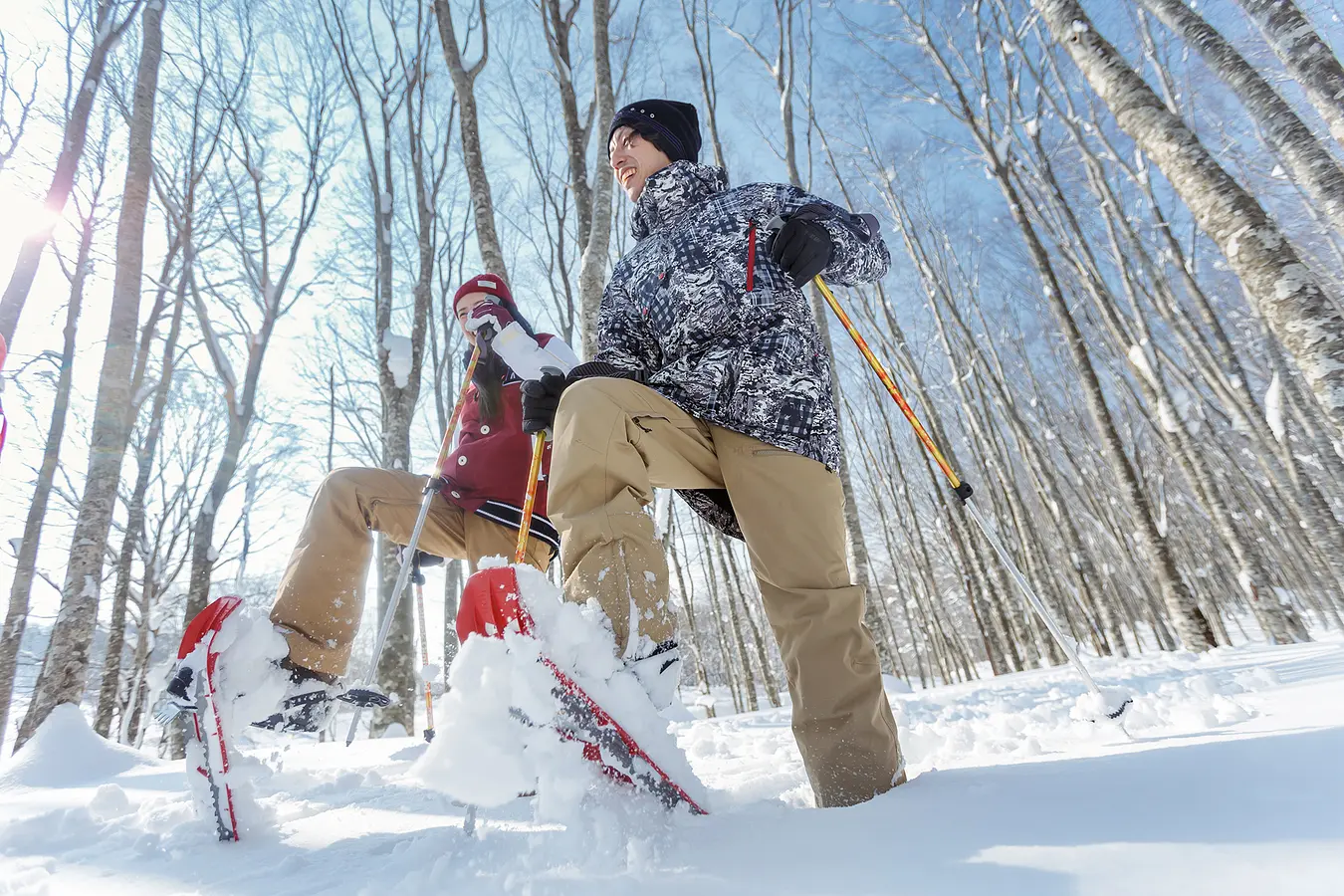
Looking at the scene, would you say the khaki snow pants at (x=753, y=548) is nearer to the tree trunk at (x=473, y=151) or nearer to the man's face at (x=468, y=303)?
the man's face at (x=468, y=303)

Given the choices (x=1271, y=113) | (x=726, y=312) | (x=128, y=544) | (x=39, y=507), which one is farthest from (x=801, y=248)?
(x=128, y=544)

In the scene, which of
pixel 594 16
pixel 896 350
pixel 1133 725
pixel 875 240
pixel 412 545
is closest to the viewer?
pixel 875 240

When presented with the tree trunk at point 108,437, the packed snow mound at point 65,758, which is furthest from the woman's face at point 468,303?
the tree trunk at point 108,437

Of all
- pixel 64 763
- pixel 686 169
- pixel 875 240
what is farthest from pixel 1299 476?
pixel 64 763

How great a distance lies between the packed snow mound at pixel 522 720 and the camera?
0.87m

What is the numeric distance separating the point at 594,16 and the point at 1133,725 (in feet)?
18.9

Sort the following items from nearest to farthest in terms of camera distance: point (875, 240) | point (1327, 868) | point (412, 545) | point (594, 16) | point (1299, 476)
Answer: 1. point (1327, 868)
2. point (875, 240)
3. point (412, 545)
4. point (594, 16)
5. point (1299, 476)

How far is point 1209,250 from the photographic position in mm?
11883

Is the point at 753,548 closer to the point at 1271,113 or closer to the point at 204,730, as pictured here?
the point at 204,730

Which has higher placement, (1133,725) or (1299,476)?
(1299,476)

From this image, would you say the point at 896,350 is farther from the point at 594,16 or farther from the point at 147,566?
the point at 147,566

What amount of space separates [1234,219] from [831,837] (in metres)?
3.26

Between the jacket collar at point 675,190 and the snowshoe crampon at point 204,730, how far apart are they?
1.55 meters

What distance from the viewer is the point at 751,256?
5.31 feet
